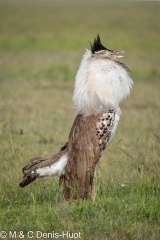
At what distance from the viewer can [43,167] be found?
5.39 meters

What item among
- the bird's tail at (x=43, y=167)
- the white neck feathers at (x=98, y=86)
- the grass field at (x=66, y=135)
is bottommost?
the grass field at (x=66, y=135)

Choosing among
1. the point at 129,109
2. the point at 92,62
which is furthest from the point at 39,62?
the point at 92,62

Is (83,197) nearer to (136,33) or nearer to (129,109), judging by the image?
(129,109)

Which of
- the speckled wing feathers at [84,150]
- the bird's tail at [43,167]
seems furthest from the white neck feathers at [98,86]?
the bird's tail at [43,167]

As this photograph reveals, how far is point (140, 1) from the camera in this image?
49250 millimetres

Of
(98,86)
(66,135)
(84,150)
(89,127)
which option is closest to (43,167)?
(84,150)

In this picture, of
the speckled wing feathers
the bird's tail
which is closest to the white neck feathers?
the speckled wing feathers

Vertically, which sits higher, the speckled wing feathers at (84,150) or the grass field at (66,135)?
the speckled wing feathers at (84,150)

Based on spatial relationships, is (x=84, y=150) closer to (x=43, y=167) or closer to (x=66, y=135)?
(x=43, y=167)

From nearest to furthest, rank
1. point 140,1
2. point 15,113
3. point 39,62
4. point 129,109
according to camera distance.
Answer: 1. point 15,113
2. point 129,109
3. point 39,62
4. point 140,1

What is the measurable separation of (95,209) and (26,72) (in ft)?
40.4

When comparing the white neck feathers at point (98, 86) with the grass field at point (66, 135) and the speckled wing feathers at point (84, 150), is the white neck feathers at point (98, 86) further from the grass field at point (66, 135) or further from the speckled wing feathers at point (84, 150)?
the grass field at point (66, 135)

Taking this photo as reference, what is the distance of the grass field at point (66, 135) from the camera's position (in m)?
5.05

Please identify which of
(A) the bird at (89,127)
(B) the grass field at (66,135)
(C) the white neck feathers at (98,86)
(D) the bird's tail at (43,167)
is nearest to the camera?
(B) the grass field at (66,135)
